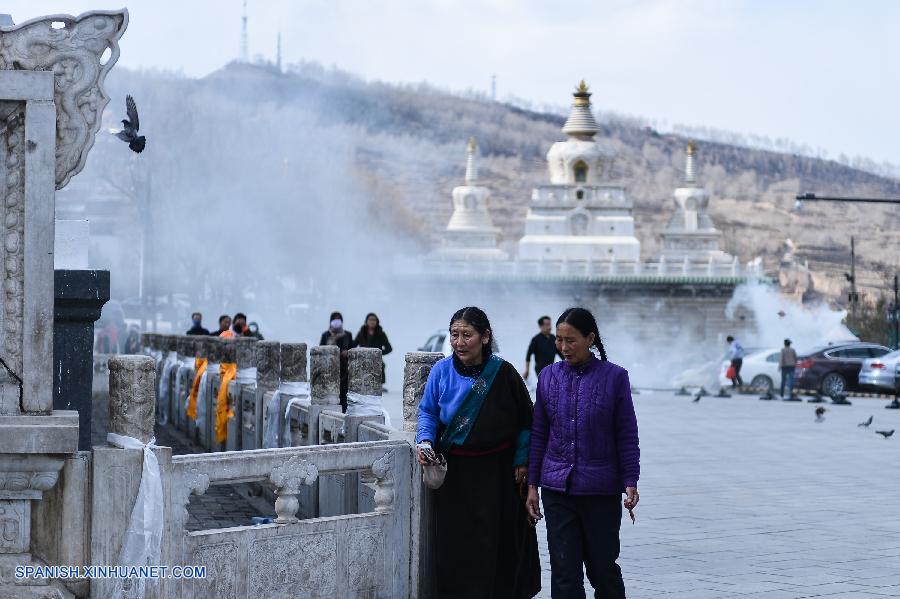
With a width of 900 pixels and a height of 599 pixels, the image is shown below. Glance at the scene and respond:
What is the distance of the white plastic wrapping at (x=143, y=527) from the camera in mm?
6766

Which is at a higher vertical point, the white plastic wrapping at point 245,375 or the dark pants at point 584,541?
the white plastic wrapping at point 245,375

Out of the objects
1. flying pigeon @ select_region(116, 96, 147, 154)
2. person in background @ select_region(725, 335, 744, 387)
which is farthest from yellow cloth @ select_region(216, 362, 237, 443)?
person in background @ select_region(725, 335, 744, 387)

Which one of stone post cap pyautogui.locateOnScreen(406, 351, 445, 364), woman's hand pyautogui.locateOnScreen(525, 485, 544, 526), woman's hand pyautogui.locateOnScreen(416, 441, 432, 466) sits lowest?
woman's hand pyautogui.locateOnScreen(525, 485, 544, 526)

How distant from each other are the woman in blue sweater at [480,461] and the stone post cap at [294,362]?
512cm

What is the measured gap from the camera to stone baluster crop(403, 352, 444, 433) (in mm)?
8367

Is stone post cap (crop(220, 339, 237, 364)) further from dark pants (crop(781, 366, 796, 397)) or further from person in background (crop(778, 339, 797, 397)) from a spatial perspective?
dark pants (crop(781, 366, 796, 397))

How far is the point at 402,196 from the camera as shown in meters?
116

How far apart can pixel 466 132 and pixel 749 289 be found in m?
99.9

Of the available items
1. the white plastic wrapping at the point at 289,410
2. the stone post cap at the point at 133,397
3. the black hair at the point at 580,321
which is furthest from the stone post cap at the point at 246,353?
the black hair at the point at 580,321

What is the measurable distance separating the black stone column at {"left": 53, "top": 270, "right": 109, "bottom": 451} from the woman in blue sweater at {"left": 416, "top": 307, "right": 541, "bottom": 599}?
2126 mm

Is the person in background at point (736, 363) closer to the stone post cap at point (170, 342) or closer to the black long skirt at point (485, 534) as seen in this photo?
the stone post cap at point (170, 342)

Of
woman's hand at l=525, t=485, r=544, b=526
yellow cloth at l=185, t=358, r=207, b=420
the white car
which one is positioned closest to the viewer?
woman's hand at l=525, t=485, r=544, b=526

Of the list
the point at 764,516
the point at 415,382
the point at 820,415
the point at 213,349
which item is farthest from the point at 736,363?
the point at 415,382

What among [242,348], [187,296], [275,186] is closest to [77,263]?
[242,348]
